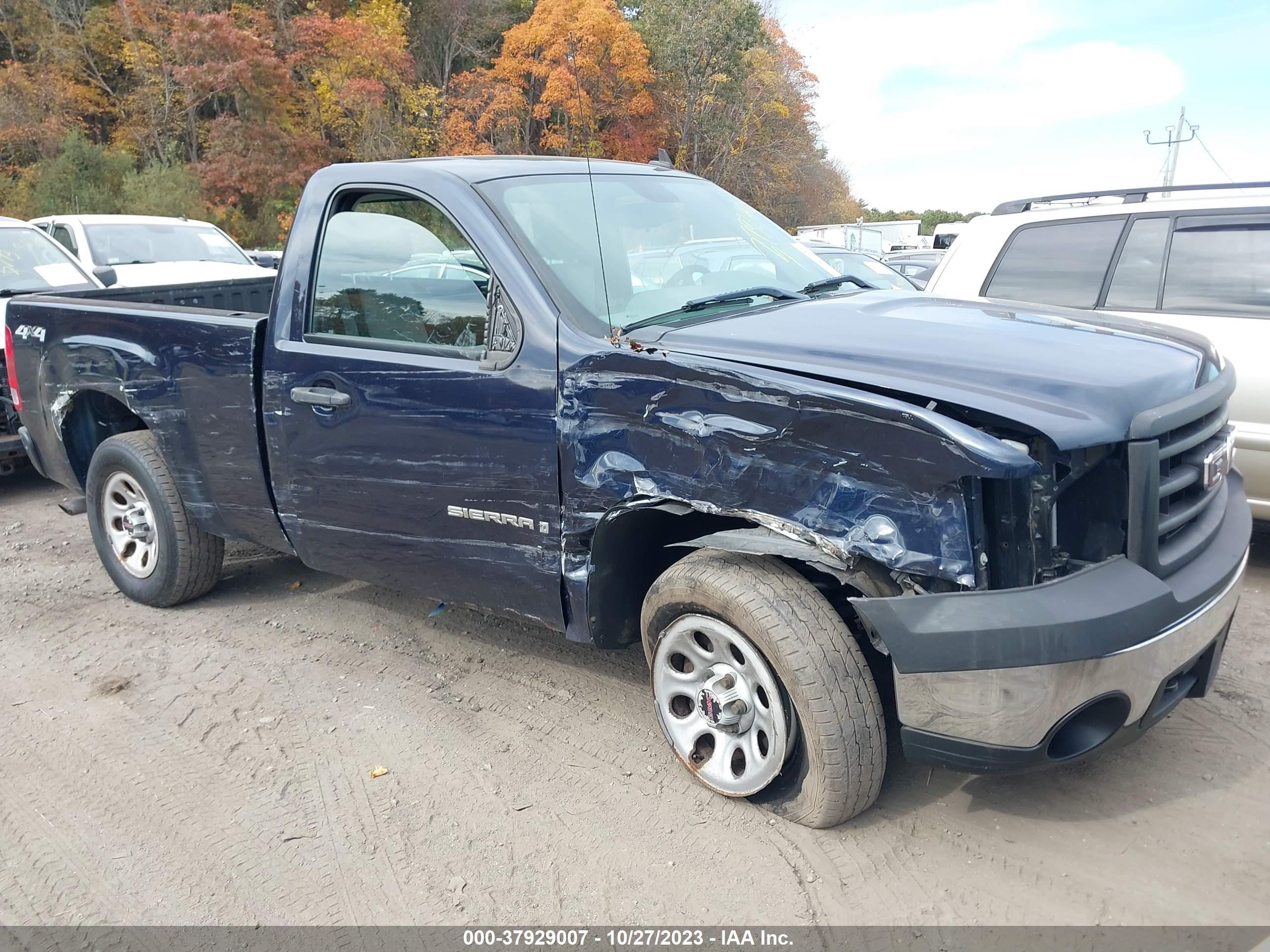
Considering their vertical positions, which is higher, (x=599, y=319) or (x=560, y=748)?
(x=599, y=319)

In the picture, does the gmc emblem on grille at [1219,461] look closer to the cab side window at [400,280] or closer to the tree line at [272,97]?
the cab side window at [400,280]

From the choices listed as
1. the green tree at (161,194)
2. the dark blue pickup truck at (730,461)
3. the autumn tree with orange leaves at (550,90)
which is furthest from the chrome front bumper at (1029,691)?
the green tree at (161,194)

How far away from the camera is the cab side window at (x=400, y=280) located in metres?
3.45

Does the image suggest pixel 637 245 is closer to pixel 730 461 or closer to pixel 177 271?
pixel 730 461

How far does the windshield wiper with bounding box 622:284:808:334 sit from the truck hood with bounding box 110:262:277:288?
7772 millimetres

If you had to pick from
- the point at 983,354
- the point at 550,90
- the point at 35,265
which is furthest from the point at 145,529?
the point at 550,90

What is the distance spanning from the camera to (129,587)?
5.02m

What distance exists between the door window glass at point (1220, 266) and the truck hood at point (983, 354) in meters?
1.70

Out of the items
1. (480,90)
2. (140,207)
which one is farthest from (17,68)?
(480,90)

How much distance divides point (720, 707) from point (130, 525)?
345 cm

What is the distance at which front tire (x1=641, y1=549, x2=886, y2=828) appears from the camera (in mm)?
2752
